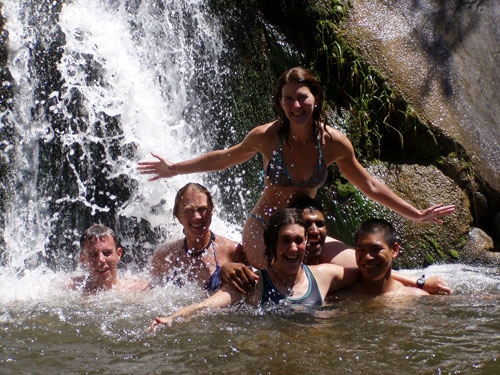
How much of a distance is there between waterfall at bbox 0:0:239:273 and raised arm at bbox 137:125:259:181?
1412mm

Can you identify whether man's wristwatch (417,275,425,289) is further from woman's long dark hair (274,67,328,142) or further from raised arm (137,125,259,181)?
raised arm (137,125,259,181)

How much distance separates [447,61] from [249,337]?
4.84m

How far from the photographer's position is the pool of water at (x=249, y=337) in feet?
11.2

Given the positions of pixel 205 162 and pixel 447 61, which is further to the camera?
pixel 447 61

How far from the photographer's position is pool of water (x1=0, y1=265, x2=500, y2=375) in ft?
11.2

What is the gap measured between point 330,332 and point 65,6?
4028mm

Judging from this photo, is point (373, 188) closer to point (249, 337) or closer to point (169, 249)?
point (169, 249)

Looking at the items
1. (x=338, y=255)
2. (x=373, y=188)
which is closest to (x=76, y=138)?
(x=338, y=255)

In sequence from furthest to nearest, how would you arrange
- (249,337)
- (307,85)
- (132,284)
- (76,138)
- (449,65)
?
1. (449,65)
2. (76,138)
3. (132,284)
4. (307,85)
5. (249,337)

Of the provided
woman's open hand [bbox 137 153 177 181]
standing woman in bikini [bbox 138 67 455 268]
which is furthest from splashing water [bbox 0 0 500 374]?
woman's open hand [bbox 137 153 177 181]

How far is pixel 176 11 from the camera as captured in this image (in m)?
7.02

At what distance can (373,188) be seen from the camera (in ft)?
16.1

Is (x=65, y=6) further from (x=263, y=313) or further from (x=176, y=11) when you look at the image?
(x=263, y=313)

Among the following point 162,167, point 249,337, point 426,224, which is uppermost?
point 162,167
